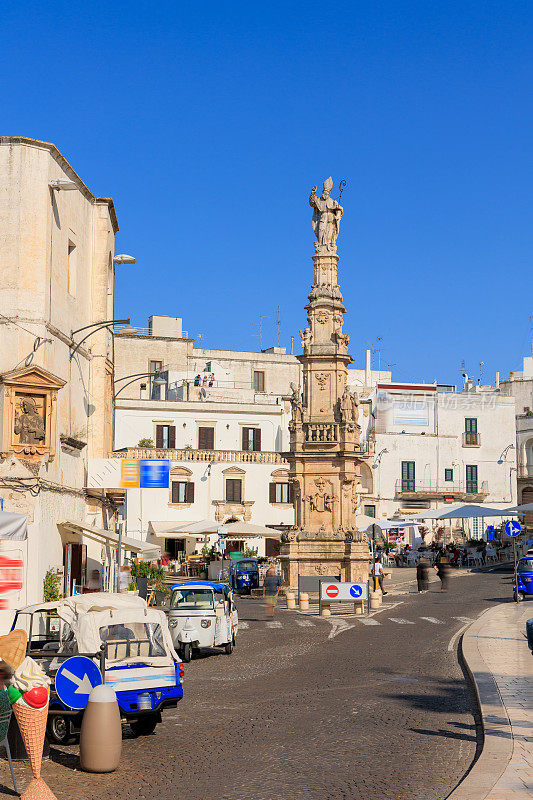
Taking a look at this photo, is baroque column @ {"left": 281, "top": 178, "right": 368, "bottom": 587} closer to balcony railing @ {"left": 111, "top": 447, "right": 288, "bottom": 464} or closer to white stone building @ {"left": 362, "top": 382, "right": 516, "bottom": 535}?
balcony railing @ {"left": 111, "top": 447, "right": 288, "bottom": 464}

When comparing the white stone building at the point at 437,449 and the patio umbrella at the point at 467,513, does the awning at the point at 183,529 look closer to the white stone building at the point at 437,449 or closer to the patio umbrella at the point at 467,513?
the patio umbrella at the point at 467,513

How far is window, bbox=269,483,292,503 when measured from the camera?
60.7m

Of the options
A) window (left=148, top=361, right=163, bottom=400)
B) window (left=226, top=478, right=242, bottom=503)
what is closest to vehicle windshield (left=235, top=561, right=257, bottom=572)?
window (left=226, top=478, right=242, bottom=503)

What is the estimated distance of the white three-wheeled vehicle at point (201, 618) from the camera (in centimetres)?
1970

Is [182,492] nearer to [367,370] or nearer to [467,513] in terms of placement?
[467,513]

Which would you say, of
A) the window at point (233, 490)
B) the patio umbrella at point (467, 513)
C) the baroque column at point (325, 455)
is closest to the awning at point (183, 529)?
the window at point (233, 490)

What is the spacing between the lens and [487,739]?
430 inches

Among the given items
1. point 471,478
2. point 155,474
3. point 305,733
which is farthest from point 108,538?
point 471,478

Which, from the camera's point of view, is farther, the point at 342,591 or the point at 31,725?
the point at 342,591

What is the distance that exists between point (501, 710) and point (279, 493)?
48.4 metres

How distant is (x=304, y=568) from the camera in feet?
117

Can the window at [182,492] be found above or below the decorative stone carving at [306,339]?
below

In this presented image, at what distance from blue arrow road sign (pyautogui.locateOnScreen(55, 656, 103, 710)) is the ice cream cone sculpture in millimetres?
1044

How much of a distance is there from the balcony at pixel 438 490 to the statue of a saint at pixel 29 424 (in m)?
47.3
